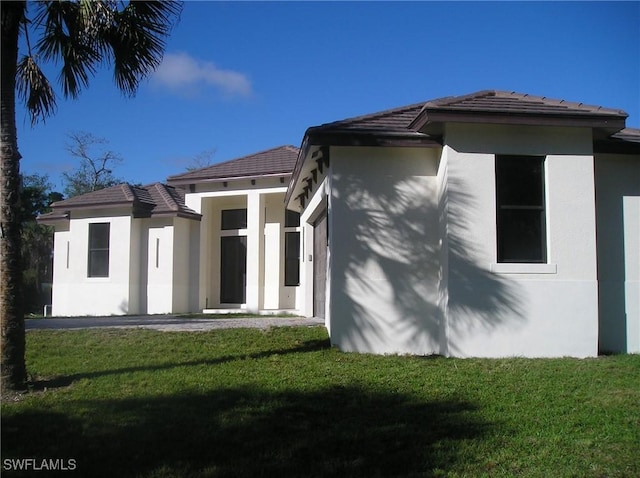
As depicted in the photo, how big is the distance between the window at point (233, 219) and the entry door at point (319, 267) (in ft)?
20.6

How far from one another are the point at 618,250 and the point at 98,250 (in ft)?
52.0

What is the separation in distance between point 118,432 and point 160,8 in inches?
219

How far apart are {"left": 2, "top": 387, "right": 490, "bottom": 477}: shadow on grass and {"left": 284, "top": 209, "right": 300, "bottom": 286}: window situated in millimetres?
12590

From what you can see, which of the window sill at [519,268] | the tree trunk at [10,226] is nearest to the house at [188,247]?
the window sill at [519,268]

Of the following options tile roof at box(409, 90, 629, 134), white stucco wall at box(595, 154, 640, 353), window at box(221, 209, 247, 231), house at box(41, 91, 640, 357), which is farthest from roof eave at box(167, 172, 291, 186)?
white stucco wall at box(595, 154, 640, 353)

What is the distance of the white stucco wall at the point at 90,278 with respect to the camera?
1878 centimetres

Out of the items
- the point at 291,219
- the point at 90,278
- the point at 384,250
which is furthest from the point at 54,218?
the point at 384,250

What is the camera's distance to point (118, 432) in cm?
549

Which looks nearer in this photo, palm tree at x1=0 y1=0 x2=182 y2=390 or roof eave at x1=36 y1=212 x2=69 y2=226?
palm tree at x1=0 y1=0 x2=182 y2=390

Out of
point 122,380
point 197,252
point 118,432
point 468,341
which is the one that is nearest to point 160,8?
point 122,380

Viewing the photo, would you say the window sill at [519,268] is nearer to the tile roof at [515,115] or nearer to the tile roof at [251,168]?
the tile roof at [515,115]

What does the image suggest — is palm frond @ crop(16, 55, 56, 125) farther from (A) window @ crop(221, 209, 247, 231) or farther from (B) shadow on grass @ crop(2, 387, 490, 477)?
(A) window @ crop(221, 209, 247, 231)

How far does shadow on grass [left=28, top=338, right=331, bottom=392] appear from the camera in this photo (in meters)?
7.30

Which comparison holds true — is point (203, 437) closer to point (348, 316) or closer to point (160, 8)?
point (348, 316)
